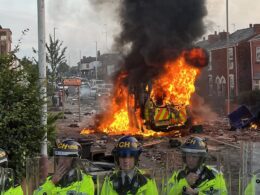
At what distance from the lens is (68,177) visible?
14.0ft

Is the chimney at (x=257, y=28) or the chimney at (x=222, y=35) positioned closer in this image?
the chimney at (x=257, y=28)

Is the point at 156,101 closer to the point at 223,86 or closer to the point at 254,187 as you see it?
the point at 254,187

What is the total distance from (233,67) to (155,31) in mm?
21951

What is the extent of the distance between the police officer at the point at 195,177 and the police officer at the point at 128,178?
293 mm

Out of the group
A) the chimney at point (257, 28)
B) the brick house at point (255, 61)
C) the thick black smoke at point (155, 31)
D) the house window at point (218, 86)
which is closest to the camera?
the thick black smoke at point (155, 31)

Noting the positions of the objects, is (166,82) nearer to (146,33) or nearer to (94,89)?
(146,33)

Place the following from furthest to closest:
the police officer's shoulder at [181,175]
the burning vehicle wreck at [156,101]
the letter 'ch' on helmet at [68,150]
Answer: the burning vehicle wreck at [156,101], the police officer's shoulder at [181,175], the letter 'ch' on helmet at [68,150]

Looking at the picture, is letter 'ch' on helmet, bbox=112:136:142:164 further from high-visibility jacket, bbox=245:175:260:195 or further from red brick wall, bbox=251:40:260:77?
red brick wall, bbox=251:40:260:77

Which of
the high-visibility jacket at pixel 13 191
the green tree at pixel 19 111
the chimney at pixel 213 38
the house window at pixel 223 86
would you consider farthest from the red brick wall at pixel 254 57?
the high-visibility jacket at pixel 13 191

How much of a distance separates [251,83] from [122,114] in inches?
864

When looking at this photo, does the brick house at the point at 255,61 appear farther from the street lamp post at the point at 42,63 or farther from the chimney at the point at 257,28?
the street lamp post at the point at 42,63

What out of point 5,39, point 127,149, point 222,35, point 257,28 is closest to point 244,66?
point 257,28

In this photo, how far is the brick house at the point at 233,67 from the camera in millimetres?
42125

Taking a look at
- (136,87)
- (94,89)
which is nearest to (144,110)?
(136,87)
